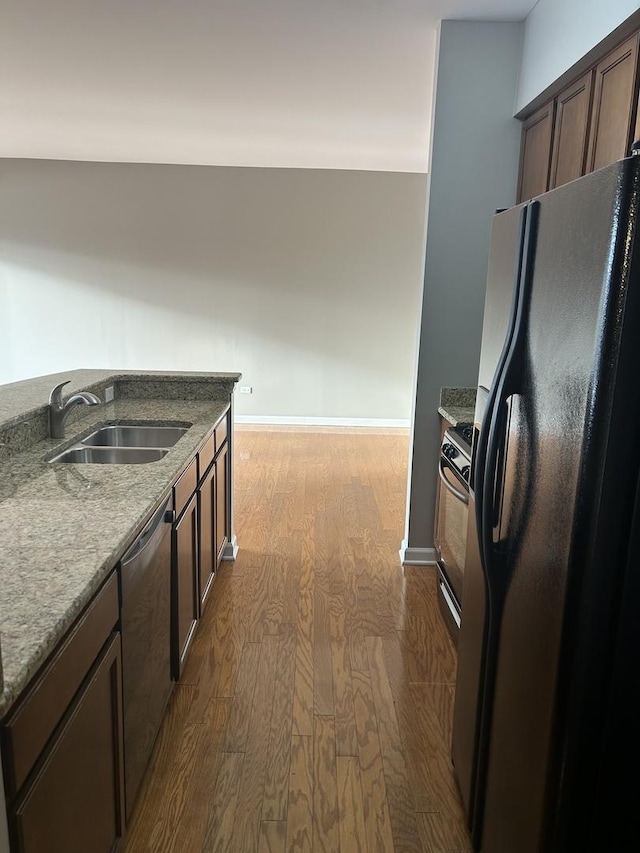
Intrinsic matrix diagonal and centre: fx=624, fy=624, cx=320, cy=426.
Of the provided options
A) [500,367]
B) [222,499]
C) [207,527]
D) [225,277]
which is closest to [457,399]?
[222,499]

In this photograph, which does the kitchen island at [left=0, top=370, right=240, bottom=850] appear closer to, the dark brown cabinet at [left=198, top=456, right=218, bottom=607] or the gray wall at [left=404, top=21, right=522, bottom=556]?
the dark brown cabinet at [left=198, top=456, right=218, bottom=607]

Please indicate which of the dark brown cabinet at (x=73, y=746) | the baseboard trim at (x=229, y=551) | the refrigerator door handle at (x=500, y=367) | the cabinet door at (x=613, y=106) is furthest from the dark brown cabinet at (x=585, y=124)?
the baseboard trim at (x=229, y=551)

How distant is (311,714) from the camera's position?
2.28 m

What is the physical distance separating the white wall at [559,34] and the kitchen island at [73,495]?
2.09 metres

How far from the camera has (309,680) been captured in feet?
8.17

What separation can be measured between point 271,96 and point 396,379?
3527mm

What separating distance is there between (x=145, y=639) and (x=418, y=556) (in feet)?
7.04

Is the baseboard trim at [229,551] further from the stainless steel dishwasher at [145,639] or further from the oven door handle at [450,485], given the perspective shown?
the stainless steel dishwasher at [145,639]

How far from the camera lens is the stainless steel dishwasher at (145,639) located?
161cm

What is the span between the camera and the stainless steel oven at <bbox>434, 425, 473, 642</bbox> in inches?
105

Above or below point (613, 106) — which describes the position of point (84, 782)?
below

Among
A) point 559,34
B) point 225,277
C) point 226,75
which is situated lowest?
point 225,277

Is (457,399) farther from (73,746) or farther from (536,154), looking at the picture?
(73,746)

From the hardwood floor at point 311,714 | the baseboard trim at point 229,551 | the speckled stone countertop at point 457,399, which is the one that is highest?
the speckled stone countertop at point 457,399
